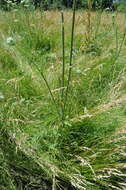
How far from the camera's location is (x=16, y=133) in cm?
158

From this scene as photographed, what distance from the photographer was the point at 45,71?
91.5 inches

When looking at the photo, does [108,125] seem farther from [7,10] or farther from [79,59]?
[7,10]

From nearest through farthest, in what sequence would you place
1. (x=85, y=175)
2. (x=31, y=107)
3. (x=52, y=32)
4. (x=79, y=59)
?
(x=85, y=175) → (x=31, y=107) → (x=79, y=59) → (x=52, y=32)

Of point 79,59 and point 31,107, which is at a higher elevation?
point 79,59

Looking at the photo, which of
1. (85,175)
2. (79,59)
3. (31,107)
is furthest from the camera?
(79,59)

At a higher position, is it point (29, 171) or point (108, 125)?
point (108, 125)

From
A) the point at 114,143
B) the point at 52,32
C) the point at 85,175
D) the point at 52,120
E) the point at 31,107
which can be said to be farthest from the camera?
the point at 52,32

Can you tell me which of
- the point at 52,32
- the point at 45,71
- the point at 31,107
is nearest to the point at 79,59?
the point at 45,71

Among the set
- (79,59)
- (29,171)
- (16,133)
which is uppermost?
(79,59)

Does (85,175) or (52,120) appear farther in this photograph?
(52,120)

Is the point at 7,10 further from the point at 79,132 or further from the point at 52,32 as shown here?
the point at 79,132

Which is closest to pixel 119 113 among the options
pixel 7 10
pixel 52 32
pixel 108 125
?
pixel 108 125

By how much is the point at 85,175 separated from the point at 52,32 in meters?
2.33

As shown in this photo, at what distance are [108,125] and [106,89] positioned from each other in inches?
16.4
